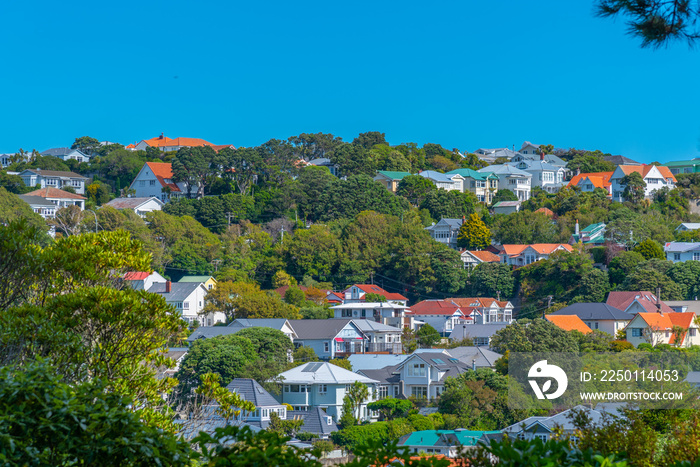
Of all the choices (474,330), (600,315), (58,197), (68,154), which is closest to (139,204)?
(58,197)

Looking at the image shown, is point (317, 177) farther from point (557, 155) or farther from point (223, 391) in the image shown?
point (223, 391)

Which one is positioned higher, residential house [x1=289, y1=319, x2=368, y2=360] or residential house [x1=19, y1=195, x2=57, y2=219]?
residential house [x1=19, y1=195, x2=57, y2=219]

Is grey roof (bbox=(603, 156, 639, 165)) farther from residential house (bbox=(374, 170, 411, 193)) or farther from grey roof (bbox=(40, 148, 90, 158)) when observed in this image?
grey roof (bbox=(40, 148, 90, 158))

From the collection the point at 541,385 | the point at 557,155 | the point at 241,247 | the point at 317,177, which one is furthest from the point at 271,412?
the point at 557,155

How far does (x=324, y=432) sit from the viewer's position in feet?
125

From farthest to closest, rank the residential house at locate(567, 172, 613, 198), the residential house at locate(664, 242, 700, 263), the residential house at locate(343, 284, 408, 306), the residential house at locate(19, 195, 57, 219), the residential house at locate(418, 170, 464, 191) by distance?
the residential house at locate(418, 170, 464, 191) → the residential house at locate(567, 172, 613, 198) → the residential house at locate(19, 195, 57, 219) → the residential house at locate(664, 242, 700, 263) → the residential house at locate(343, 284, 408, 306)

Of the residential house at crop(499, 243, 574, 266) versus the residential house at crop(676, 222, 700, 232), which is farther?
the residential house at crop(676, 222, 700, 232)

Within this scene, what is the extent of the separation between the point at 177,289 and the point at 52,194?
25.1 meters

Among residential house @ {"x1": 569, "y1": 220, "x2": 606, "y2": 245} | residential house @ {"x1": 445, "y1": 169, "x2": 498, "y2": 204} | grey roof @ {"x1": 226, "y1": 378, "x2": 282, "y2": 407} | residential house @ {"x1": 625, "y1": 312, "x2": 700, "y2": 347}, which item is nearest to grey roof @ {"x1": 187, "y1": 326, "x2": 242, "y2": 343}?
grey roof @ {"x1": 226, "y1": 378, "x2": 282, "y2": 407}

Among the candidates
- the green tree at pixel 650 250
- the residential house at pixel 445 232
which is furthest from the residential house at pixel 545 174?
the green tree at pixel 650 250

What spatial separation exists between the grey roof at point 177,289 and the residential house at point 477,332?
2023cm

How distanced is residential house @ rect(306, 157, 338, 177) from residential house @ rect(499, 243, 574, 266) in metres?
26.8

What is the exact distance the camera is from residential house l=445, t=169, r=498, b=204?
90688 mm

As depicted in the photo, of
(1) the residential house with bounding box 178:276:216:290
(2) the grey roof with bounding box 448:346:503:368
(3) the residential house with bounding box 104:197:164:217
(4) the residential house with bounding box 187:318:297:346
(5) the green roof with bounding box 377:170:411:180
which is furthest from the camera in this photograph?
(5) the green roof with bounding box 377:170:411:180
